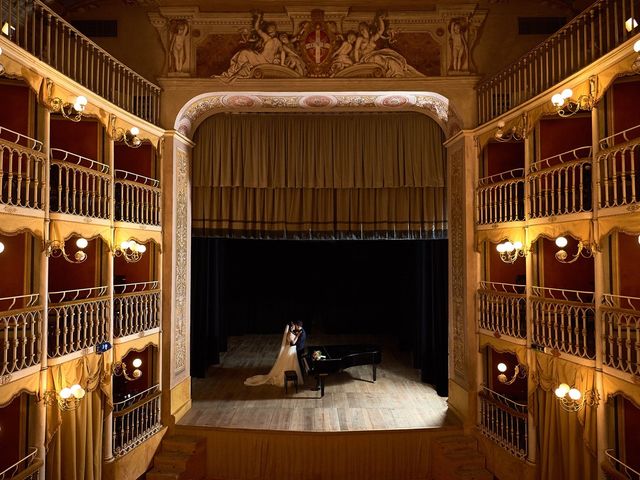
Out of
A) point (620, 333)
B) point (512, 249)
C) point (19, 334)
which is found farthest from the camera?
point (512, 249)

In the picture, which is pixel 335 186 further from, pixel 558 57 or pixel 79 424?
pixel 79 424

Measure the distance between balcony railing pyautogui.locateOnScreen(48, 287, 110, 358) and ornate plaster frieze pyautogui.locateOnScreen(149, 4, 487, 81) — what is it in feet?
15.6

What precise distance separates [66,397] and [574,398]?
6990 millimetres

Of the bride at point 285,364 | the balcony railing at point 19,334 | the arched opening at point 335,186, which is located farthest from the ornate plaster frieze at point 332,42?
the bride at point 285,364

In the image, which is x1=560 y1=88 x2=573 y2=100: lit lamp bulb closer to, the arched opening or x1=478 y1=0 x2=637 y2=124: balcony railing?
x1=478 y1=0 x2=637 y2=124: balcony railing

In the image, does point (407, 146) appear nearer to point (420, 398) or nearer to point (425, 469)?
point (420, 398)

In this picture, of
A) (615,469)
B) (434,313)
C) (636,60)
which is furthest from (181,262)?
(636,60)

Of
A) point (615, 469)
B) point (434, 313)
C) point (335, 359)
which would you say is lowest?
point (615, 469)

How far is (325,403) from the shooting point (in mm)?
10094

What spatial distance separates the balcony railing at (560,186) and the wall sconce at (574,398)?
2491 mm

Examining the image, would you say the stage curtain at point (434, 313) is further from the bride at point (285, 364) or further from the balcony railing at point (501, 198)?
the bride at point (285, 364)

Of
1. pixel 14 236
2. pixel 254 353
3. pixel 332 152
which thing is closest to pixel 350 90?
pixel 332 152

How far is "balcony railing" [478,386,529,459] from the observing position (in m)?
7.81

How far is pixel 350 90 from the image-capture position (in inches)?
373
